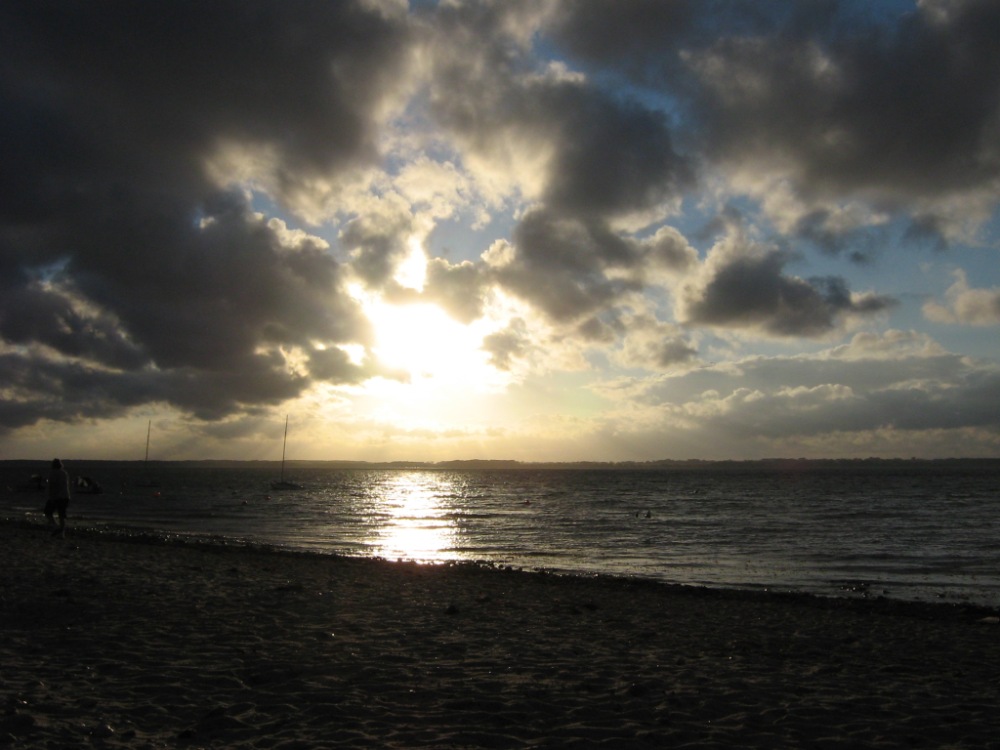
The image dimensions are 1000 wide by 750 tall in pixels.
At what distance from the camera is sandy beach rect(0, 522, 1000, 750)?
7.11 m

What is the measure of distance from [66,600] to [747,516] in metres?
50.1

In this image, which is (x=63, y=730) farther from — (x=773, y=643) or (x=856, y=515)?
(x=856, y=515)

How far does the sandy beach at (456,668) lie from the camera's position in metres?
7.11

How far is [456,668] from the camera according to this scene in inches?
377

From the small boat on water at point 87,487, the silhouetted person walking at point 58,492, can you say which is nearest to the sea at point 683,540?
the silhouetted person walking at point 58,492

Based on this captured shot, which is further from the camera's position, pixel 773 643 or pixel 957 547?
pixel 957 547

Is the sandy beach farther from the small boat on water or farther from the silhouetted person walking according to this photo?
the small boat on water

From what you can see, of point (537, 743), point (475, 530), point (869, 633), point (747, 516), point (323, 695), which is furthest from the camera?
point (747, 516)

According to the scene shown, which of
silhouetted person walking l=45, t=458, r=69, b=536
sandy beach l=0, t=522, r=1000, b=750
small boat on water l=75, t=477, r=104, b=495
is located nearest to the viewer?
sandy beach l=0, t=522, r=1000, b=750

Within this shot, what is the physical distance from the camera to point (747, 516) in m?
54.1

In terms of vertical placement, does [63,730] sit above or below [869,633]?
above

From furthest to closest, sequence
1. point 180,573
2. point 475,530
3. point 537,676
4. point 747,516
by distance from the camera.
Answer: point 747,516
point 475,530
point 180,573
point 537,676

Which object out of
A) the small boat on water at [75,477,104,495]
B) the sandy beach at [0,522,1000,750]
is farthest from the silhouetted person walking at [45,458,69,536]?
the small boat on water at [75,477,104,495]

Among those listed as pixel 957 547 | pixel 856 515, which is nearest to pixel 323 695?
pixel 957 547
